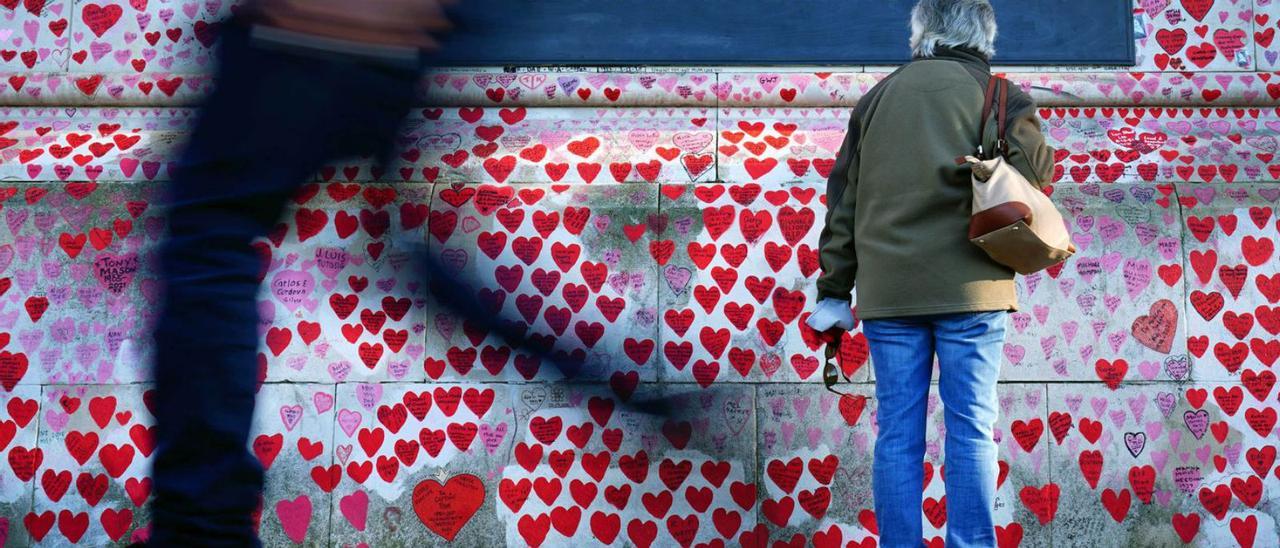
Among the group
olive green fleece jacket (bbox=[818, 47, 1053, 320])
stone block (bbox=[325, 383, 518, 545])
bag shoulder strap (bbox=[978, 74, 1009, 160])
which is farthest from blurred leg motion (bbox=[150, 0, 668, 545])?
bag shoulder strap (bbox=[978, 74, 1009, 160])

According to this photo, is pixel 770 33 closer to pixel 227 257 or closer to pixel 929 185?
pixel 929 185

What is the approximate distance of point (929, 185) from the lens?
2652 millimetres

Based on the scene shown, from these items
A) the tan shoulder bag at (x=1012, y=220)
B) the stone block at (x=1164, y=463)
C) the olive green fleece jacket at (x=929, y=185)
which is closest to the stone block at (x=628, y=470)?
the olive green fleece jacket at (x=929, y=185)

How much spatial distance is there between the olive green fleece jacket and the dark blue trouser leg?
147cm

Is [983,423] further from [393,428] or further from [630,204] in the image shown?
[393,428]

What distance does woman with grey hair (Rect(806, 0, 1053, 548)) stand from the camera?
2.64 meters

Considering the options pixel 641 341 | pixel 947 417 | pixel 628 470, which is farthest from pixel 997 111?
pixel 628 470

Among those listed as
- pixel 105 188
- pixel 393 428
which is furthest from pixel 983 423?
pixel 105 188

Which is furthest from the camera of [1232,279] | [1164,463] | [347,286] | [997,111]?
[347,286]

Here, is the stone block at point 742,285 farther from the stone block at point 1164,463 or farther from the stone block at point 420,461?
the stone block at point 1164,463

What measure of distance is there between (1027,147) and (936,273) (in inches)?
17.3

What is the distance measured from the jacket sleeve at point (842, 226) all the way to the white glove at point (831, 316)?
0.09 ft

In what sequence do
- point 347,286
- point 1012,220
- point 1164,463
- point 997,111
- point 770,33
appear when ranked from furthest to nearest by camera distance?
point 770,33 → point 347,286 → point 1164,463 → point 997,111 → point 1012,220

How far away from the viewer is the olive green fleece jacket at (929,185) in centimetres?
262
